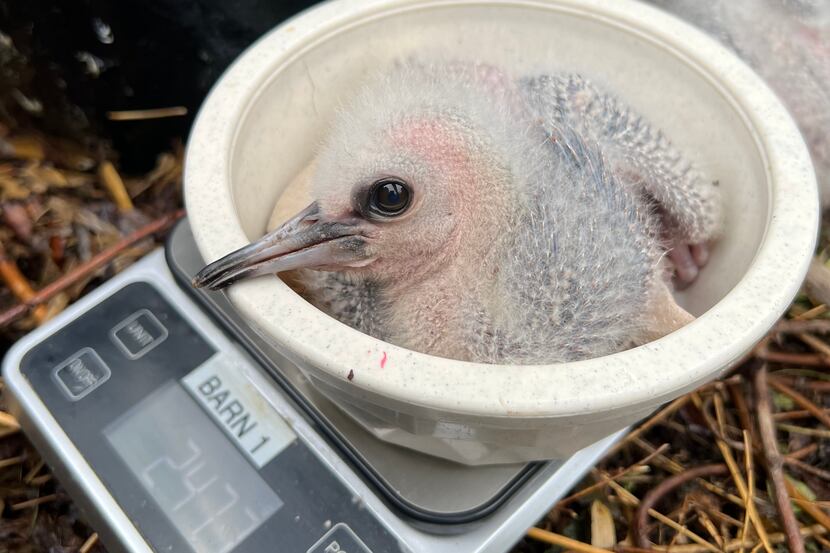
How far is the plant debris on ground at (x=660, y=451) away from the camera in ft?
2.55

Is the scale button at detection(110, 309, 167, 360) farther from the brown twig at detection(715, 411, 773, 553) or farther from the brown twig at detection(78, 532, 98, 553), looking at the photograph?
the brown twig at detection(715, 411, 773, 553)

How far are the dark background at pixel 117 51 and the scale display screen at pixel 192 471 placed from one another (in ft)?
1.63

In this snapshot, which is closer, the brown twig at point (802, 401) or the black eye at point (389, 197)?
the black eye at point (389, 197)

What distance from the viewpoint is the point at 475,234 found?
0.56 metres

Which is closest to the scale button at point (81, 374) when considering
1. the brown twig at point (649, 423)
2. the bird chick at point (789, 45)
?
the brown twig at point (649, 423)

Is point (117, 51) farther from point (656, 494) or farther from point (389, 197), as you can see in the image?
point (656, 494)

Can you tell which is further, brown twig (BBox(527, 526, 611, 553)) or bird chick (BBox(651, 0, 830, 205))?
bird chick (BBox(651, 0, 830, 205))

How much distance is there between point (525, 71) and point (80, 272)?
589 millimetres

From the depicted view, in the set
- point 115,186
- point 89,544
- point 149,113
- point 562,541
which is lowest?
point 89,544

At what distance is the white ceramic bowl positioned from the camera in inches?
16.3

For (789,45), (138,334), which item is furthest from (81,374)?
(789,45)

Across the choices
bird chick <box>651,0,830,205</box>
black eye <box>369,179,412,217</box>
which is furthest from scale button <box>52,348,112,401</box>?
bird chick <box>651,0,830,205</box>

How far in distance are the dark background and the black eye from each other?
1.58ft

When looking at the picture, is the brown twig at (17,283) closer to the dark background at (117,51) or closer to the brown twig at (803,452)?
the dark background at (117,51)
